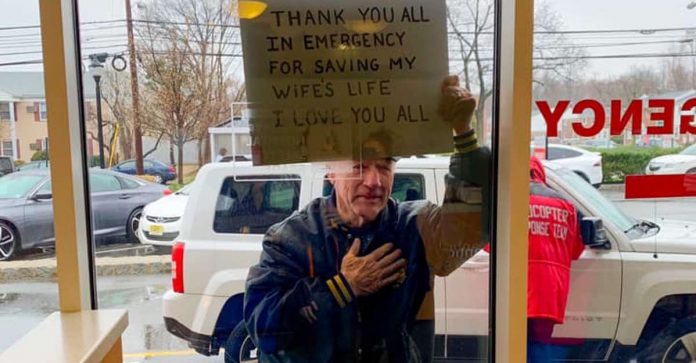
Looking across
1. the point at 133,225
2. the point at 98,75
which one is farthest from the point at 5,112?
the point at 133,225

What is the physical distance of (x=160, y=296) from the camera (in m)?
1.77

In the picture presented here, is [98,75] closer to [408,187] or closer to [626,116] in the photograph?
[408,187]

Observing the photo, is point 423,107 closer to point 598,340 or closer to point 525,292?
point 525,292

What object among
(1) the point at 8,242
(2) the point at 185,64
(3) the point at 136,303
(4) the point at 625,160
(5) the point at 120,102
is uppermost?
(2) the point at 185,64

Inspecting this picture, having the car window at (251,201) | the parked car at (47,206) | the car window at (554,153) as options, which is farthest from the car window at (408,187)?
the parked car at (47,206)

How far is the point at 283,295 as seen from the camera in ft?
5.93

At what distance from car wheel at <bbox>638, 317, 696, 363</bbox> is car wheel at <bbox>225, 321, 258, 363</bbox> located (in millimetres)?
1391

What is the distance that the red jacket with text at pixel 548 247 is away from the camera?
1.78 metres

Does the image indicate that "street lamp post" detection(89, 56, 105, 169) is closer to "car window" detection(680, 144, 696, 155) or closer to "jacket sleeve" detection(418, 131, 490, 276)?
"jacket sleeve" detection(418, 131, 490, 276)

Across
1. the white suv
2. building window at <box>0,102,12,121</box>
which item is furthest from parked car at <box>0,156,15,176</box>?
the white suv

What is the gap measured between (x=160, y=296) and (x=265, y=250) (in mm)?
387

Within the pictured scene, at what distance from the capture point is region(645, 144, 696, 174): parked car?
5.89 ft

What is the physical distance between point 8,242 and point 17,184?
19cm

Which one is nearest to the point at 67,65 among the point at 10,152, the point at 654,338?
the point at 10,152
